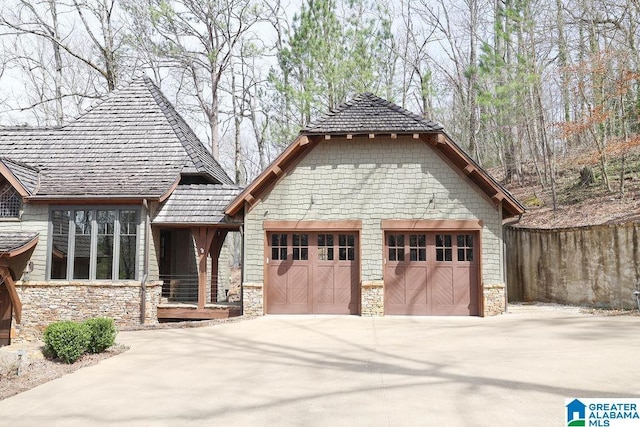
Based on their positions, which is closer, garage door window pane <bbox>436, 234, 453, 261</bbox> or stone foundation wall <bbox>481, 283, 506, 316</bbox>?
stone foundation wall <bbox>481, 283, 506, 316</bbox>

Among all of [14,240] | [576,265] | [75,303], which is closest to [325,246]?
[75,303]

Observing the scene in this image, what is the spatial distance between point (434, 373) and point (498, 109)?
17888 millimetres

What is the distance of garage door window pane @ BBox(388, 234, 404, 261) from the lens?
12.8m

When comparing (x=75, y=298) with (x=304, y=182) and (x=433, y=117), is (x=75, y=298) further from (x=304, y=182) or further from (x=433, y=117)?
(x=433, y=117)

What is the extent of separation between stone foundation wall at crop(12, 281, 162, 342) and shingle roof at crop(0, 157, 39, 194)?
268cm

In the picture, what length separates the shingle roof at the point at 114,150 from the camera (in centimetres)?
1291

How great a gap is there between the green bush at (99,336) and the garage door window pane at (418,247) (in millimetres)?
7783

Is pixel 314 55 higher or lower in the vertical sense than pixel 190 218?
higher

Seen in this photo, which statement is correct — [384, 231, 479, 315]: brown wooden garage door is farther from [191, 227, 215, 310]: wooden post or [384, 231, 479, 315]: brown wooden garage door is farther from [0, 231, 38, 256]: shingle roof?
[0, 231, 38, 256]: shingle roof

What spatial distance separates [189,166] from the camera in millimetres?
13891

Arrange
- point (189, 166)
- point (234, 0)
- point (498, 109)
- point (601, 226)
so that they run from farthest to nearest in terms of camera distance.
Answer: point (234, 0), point (498, 109), point (189, 166), point (601, 226)

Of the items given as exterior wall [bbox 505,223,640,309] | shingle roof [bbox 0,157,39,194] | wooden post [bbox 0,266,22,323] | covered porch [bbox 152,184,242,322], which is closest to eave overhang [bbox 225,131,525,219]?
covered porch [bbox 152,184,242,322]

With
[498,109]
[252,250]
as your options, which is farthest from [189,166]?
[498,109]

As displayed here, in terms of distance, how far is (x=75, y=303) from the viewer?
1250cm
